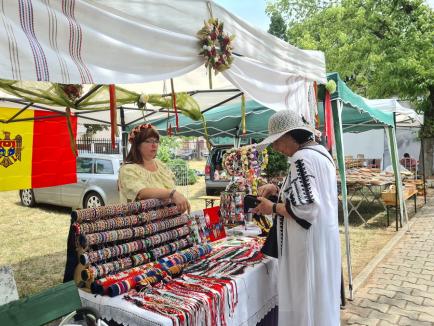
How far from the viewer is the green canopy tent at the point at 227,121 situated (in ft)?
20.8

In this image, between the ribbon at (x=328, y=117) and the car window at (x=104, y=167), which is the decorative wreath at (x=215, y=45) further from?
the car window at (x=104, y=167)

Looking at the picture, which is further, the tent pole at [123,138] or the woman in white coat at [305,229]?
the tent pole at [123,138]

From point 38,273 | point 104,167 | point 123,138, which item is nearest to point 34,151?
point 123,138

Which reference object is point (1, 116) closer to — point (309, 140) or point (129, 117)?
point (129, 117)

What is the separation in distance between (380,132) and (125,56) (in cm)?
1818

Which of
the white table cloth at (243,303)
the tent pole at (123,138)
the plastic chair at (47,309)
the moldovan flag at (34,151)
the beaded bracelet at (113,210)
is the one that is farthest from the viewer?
the moldovan flag at (34,151)

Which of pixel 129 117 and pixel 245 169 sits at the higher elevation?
pixel 129 117

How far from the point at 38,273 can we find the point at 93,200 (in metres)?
3.58

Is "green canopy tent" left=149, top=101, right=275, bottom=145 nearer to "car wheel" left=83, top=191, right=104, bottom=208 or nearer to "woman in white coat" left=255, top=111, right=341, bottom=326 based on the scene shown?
"car wheel" left=83, top=191, right=104, bottom=208

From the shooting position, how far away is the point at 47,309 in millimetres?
1621

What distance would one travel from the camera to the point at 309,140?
222 cm

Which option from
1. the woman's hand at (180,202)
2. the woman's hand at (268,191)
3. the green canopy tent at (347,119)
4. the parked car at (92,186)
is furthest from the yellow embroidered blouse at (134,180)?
the parked car at (92,186)

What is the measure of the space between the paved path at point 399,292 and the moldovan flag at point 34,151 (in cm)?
434

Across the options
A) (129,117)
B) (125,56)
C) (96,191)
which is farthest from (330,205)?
(96,191)
